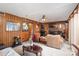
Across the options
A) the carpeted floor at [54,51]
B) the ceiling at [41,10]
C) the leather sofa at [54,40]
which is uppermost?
the ceiling at [41,10]

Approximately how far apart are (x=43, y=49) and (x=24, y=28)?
67cm

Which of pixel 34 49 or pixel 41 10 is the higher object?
pixel 41 10

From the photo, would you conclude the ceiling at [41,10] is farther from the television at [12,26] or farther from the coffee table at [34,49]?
the coffee table at [34,49]

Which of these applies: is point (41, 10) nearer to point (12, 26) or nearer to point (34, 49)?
point (12, 26)

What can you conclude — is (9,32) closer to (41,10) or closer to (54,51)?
(41,10)

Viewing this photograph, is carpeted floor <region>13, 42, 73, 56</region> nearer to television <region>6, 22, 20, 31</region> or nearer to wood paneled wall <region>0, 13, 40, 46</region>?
wood paneled wall <region>0, 13, 40, 46</region>

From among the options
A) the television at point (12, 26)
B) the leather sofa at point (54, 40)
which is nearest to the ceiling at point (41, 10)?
the television at point (12, 26)

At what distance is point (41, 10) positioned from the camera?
6.89 ft

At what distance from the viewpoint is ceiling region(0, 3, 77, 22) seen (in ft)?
6.72

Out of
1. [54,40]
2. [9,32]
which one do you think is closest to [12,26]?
[9,32]

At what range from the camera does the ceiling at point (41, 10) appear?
2.05 metres

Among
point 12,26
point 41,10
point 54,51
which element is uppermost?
point 41,10

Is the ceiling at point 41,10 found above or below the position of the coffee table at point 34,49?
above

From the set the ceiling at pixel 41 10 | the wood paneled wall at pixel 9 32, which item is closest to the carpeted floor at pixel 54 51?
the wood paneled wall at pixel 9 32
